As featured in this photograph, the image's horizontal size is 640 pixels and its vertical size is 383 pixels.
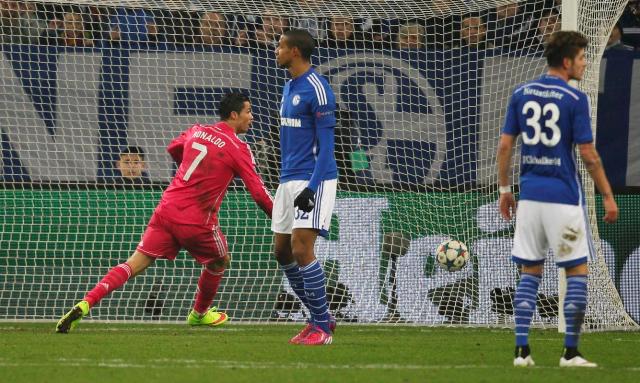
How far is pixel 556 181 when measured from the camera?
23.9ft

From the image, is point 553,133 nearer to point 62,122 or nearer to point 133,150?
point 133,150

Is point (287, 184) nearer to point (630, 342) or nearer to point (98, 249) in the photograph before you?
point (630, 342)

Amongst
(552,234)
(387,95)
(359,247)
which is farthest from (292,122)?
(387,95)

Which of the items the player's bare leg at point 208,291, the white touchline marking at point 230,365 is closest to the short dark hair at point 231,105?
the player's bare leg at point 208,291

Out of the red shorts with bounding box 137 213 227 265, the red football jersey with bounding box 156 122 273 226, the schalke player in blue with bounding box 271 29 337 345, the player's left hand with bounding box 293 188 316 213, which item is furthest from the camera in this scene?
the red shorts with bounding box 137 213 227 265

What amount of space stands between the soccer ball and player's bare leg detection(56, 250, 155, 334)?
2.90 metres

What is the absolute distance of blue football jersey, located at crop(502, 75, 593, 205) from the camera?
7238mm

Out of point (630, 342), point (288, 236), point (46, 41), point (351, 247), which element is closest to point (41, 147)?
point (46, 41)

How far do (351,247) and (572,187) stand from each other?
5080 millimetres

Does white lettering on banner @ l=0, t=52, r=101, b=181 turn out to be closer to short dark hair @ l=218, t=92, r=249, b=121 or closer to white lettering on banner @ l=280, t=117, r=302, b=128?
short dark hair @ l=218, t=92, r=249, b=121

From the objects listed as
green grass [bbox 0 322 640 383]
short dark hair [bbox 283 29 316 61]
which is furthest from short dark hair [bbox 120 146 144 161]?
short dark hair [bbox 283 29 316 61]

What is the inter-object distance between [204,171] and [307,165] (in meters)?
1.65

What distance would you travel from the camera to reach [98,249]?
12211mm

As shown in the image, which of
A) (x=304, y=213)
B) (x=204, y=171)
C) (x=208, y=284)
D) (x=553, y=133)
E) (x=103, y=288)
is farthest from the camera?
(x=208, y=284)
